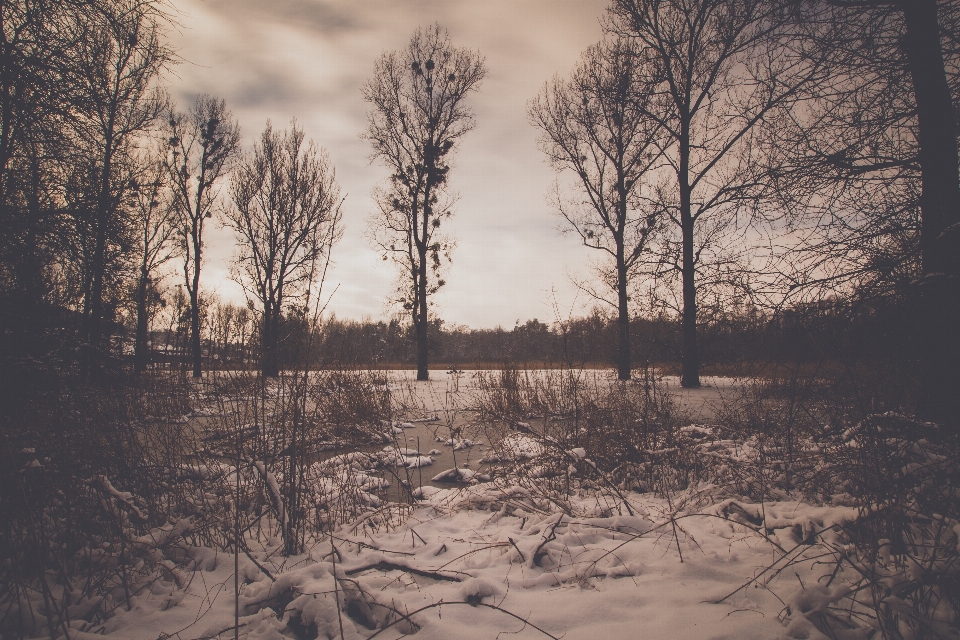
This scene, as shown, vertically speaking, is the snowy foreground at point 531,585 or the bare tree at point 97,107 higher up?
the bare tree at point 97,107

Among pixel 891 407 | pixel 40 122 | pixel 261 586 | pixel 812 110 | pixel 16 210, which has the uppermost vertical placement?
pixel 812 110

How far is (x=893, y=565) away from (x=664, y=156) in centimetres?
1151

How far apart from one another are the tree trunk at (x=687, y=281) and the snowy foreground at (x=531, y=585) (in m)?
8.58

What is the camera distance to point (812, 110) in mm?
4539

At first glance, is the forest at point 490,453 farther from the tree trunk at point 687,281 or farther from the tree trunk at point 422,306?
the tree trunk at point 422,306

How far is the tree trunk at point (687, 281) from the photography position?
10398 mm

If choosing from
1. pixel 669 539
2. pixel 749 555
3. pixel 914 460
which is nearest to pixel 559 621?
pixel 669 539

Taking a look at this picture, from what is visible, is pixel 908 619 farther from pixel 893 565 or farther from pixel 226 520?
pixel 226 520

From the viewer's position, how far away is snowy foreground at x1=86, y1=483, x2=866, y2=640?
5.48 ft

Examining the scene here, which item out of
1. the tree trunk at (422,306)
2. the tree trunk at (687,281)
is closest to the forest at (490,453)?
the tree trunk at (687,281)

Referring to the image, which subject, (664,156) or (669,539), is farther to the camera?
(664,156)

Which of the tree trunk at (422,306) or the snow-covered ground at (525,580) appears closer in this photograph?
the snow-covered ground at (525,580)

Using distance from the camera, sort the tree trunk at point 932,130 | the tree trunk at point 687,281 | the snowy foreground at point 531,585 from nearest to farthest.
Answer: the snowy foreground at point 531,585 < the tree trunk at point 932,130 < the tree trunk at point 687,281

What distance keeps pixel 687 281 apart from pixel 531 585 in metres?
10.5
